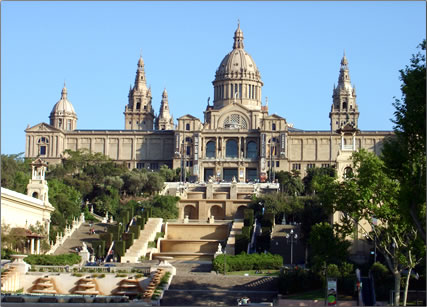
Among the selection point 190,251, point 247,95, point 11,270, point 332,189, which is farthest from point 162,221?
point 247,95

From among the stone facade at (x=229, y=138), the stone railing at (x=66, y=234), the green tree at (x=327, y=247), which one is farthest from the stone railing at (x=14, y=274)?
the stone facade at (x=229, y=138)

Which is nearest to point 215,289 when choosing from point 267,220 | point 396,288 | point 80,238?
point 396,288

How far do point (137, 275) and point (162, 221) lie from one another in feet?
103

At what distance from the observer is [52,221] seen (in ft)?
294

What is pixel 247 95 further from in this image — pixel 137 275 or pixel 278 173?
pixel 137 275

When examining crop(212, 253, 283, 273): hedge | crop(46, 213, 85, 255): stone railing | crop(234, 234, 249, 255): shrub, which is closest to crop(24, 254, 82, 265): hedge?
crop(46, 213, 85, 255): stone railing

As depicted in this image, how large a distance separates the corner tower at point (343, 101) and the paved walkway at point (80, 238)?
249 ft

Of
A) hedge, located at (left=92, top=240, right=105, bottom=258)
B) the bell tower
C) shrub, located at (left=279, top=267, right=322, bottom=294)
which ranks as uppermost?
the bell tower

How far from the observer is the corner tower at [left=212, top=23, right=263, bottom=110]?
16438 centimetres

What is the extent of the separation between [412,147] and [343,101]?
12571cm

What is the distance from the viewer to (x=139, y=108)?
173750mm

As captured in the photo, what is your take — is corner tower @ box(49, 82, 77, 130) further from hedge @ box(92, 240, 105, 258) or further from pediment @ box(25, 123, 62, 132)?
hedge @ box(92, 240, 105, 258)

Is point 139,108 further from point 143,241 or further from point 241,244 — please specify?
point 241,244

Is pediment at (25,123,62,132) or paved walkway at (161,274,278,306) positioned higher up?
pediment at (25,123,62,132)
